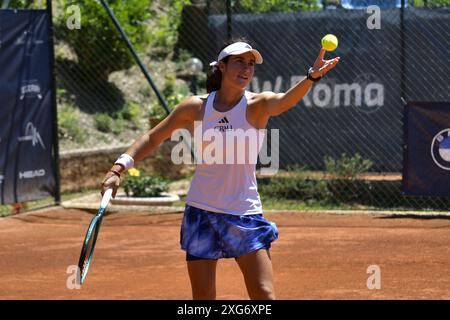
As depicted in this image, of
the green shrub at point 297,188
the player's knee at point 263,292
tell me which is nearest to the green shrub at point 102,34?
the green shrub at point 297,188

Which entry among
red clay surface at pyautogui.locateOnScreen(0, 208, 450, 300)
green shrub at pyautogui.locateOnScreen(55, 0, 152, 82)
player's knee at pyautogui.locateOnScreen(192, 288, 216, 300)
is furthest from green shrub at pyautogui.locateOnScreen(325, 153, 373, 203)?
player's knee at pyautogui.locateOnScreen(192, 288, 216, 300)

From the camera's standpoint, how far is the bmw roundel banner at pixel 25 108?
11000mm

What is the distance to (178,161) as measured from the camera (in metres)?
13.5

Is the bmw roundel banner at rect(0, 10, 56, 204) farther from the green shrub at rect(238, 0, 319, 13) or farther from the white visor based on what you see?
the white visor

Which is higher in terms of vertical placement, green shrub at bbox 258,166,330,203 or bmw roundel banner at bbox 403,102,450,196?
bmw roundel banner at bbox 403,102,450,196

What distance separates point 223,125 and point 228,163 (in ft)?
0.66

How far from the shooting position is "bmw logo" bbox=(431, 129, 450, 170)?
1030cm

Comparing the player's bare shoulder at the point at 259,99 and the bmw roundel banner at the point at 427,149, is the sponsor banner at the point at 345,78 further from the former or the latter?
the player's bare shoulder at the point at 259,99

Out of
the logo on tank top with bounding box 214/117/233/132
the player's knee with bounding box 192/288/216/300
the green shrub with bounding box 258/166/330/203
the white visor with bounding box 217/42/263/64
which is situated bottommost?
the player's knee with bounding box 192/288/216/300

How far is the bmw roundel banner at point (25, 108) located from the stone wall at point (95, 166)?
854 mm

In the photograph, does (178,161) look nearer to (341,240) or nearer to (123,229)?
(123,229)

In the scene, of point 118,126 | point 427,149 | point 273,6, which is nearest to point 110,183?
point 427,149

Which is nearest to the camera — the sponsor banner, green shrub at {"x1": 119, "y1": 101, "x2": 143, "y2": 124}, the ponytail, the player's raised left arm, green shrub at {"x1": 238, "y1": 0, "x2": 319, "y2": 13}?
the player's raised left arm

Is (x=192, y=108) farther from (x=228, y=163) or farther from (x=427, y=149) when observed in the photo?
(x=427, y=149)
